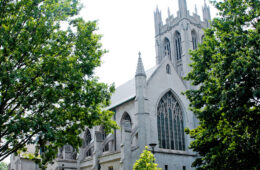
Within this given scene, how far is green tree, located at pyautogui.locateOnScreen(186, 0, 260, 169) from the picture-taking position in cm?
1462

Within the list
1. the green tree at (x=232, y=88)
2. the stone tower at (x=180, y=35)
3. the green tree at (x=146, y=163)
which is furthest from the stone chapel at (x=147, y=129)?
the stone tower at (x=180, y=35)

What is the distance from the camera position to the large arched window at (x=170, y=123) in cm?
3180

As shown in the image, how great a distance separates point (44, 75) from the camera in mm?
14844

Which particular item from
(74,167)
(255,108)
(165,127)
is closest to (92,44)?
(255,108)

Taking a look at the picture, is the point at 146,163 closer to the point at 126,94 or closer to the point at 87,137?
the point at 126,94

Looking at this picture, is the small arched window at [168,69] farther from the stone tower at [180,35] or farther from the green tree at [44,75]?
the green tree at [44,75]

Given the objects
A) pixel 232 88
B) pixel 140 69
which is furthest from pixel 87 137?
pixel 232 88

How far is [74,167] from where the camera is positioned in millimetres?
38469

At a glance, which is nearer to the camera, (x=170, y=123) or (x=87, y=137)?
(x=170, y=123)

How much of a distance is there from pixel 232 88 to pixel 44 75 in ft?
31.7

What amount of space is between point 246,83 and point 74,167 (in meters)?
29.5

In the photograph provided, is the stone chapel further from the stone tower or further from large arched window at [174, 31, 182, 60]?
large arched window at [174, 31, 182, 60]

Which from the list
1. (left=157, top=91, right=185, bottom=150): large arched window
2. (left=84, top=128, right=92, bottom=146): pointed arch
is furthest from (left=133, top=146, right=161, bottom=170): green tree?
(left=84, top=128, right=92, bottom=146): pointed arch

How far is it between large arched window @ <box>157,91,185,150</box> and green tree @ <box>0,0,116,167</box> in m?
16.7
